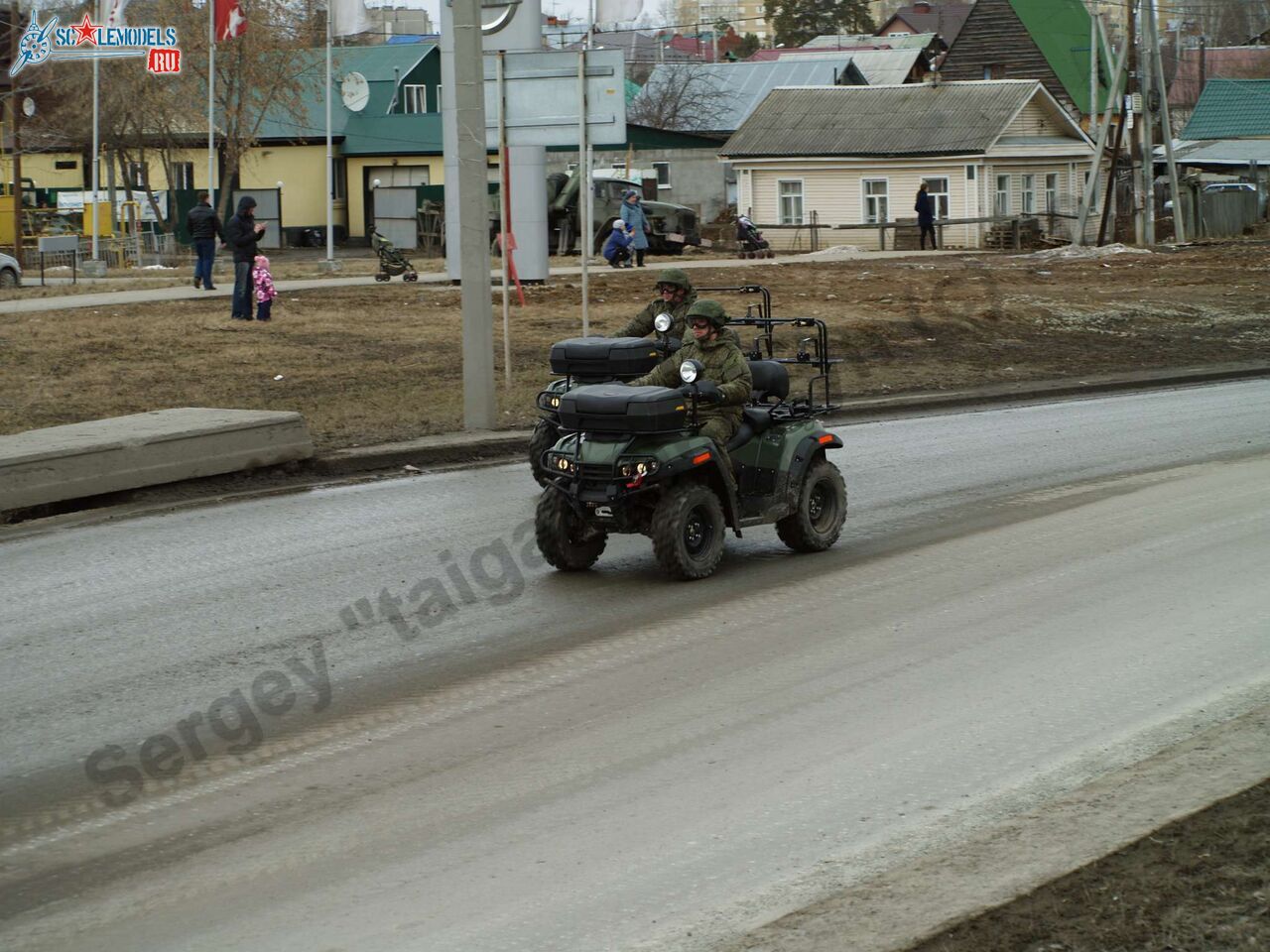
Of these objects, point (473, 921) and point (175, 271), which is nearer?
point (473, 921)

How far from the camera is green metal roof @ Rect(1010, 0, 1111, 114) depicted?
79750mm

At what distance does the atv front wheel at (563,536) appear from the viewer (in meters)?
9.79

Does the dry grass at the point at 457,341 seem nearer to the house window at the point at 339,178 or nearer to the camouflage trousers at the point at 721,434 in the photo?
the camouflage trousers at the point at 721,434

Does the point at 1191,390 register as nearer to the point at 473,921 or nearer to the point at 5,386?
the point at 5,386

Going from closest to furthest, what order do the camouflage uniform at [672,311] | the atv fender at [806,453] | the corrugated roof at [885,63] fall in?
the atv fender at [806,453]
the camouflage uniform at [672,311]
the corrugated roof at [885,63]

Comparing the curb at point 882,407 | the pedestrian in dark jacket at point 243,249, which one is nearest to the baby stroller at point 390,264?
the pedestrian in dark jacket at point 243,249

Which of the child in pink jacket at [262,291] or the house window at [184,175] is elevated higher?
the house window at [184,175]

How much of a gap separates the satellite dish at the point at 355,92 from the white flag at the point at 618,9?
155 feet

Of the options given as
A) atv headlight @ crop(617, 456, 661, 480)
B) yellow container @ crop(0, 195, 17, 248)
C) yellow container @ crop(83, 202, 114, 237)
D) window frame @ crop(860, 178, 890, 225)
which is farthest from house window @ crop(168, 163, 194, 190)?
atv headlight @ crop(617, 456, 661, 480)

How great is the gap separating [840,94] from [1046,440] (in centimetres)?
4822

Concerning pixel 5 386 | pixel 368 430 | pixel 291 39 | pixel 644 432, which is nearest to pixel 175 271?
pixel 291 39

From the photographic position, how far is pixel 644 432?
9.39 m

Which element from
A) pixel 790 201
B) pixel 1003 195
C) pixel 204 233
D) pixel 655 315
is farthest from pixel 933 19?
pixel 655 315

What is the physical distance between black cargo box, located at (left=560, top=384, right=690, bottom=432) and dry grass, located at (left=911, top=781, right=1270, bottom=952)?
4.58 m
